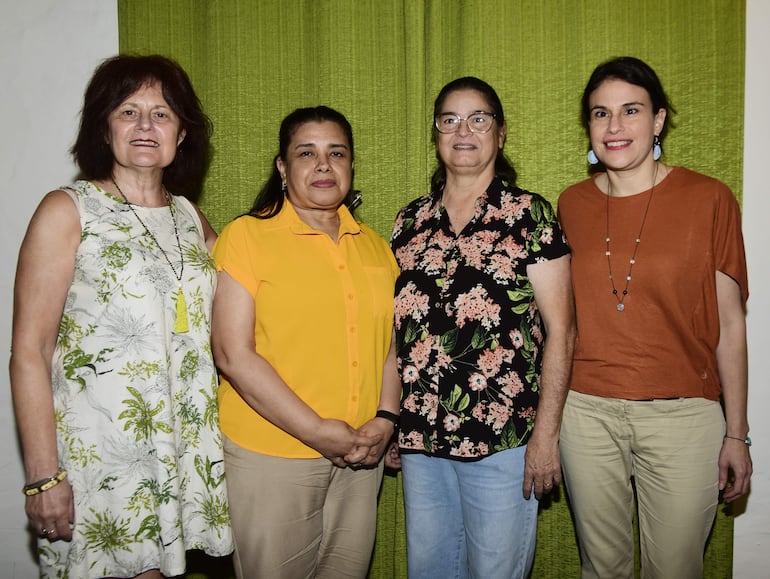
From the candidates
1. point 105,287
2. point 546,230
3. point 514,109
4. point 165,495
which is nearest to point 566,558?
point 546,230

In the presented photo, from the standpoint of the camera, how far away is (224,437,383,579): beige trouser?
1664mm

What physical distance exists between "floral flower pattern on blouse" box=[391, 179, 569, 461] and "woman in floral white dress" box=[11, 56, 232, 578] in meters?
0.60

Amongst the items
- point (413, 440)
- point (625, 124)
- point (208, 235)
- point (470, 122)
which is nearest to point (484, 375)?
point (413, 440)

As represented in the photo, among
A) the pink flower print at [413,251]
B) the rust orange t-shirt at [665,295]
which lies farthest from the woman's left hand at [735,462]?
the pink flower print at [413,251]

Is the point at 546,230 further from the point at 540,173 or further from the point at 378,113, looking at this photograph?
the point at 378,113

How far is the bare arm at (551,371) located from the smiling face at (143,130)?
1.08 meters

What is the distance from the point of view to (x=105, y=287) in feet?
4.85

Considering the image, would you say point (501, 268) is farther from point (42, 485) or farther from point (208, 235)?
point (42, 485)

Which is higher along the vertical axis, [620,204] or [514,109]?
[514,109]

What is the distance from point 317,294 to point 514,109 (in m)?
1.17

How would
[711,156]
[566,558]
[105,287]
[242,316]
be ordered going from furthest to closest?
[566,558]
[711,156]
[242,316]
[105,287]

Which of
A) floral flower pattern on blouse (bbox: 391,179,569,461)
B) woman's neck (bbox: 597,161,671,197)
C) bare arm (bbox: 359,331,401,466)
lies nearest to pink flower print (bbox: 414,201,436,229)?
floral flower pattern on blouse (bbox: 391,179,569,461)

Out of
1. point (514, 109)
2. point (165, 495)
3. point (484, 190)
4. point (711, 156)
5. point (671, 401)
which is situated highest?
point (514, 109)

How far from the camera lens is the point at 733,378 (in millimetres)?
1801
